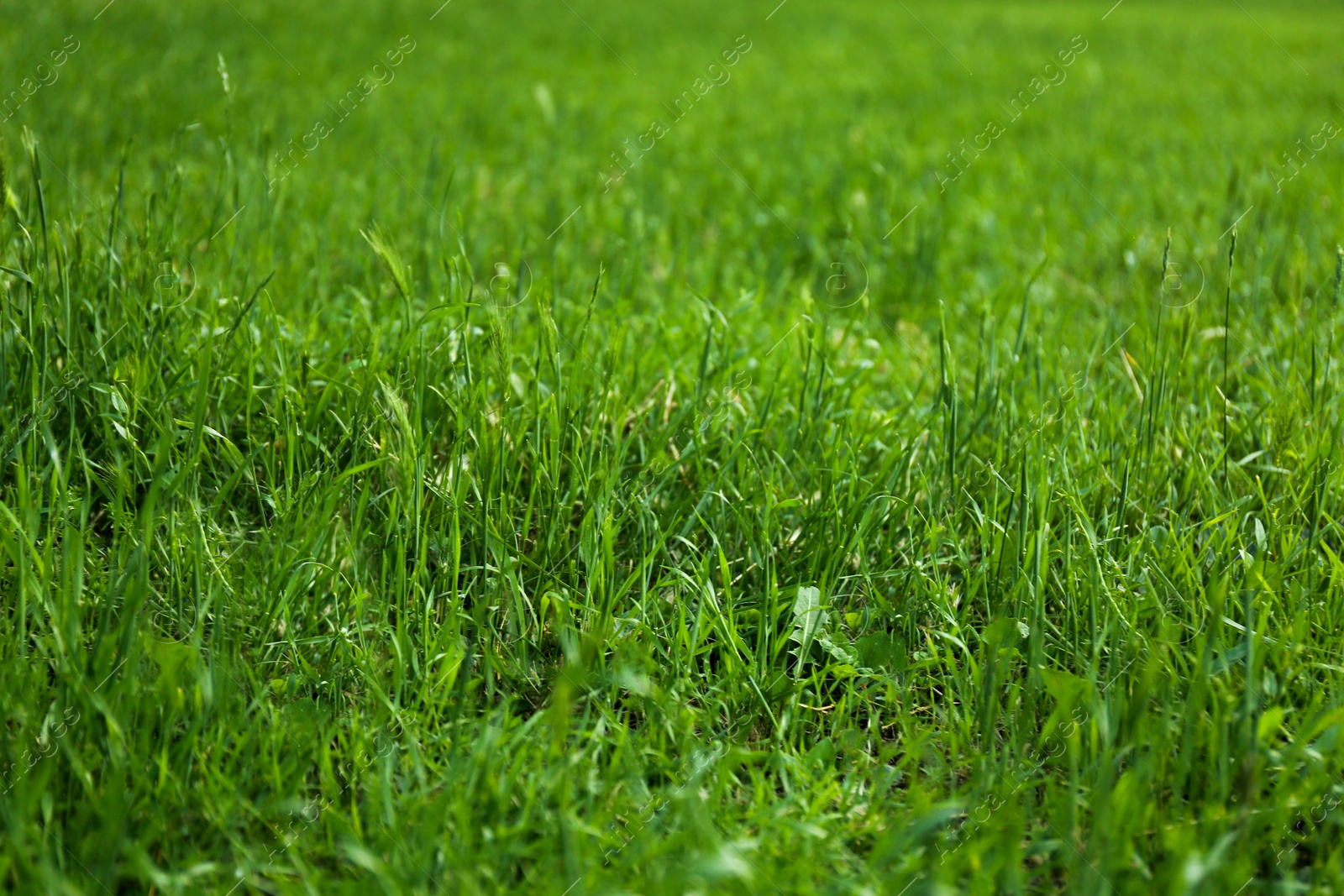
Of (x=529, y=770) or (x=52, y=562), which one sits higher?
(x=52, y=562)

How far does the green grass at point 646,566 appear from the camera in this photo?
126 centimetres

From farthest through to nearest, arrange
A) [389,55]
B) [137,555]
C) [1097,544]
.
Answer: [389,55], [1097,544], [137,555]

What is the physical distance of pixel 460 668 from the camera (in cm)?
155

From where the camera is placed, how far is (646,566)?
1663 mm

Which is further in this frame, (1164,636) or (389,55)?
(389,55)

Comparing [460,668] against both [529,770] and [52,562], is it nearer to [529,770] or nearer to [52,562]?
[529,770]

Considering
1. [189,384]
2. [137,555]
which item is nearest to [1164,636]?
[137,555]

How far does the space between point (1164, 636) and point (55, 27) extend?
22.5ft

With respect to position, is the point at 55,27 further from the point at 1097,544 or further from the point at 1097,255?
the point at 1097,544

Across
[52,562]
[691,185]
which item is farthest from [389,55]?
[52,562]

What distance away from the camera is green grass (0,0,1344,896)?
1260mm

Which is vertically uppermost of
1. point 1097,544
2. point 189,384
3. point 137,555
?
point 189,384

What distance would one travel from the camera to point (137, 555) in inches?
58.5

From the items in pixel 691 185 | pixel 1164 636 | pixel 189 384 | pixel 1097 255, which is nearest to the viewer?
pixel 1164 636
